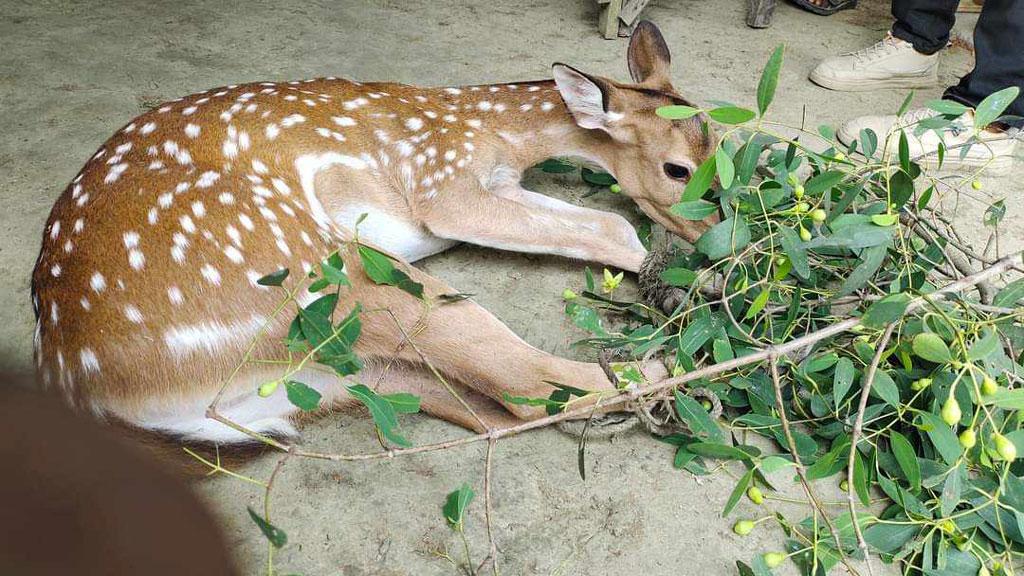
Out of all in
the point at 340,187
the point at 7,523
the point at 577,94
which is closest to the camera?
the point at 7,523

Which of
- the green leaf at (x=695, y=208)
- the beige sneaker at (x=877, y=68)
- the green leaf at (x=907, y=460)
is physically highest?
the green leaf at (x=695, y=208)

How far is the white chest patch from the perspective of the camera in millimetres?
2541

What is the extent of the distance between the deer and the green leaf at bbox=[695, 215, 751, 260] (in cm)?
38

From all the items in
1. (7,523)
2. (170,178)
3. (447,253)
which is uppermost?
(7,523)

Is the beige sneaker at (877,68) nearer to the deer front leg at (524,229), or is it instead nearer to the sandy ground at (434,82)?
the sandy ground at (434,82)

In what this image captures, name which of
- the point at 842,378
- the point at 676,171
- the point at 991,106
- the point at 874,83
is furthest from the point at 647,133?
the point at 874,83

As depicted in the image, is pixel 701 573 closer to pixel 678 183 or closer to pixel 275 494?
pixel 275 494

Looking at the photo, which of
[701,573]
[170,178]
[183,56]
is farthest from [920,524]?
[183,56]

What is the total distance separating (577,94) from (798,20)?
276 centimetres

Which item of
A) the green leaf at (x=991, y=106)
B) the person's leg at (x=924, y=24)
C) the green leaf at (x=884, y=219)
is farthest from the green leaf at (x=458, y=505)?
the person's leg at (x=924, y=24)

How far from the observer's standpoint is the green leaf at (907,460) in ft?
5.85

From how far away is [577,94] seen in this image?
8.98ft

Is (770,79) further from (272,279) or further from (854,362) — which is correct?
(272,279)

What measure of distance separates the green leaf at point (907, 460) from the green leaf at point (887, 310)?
319 millimetres
